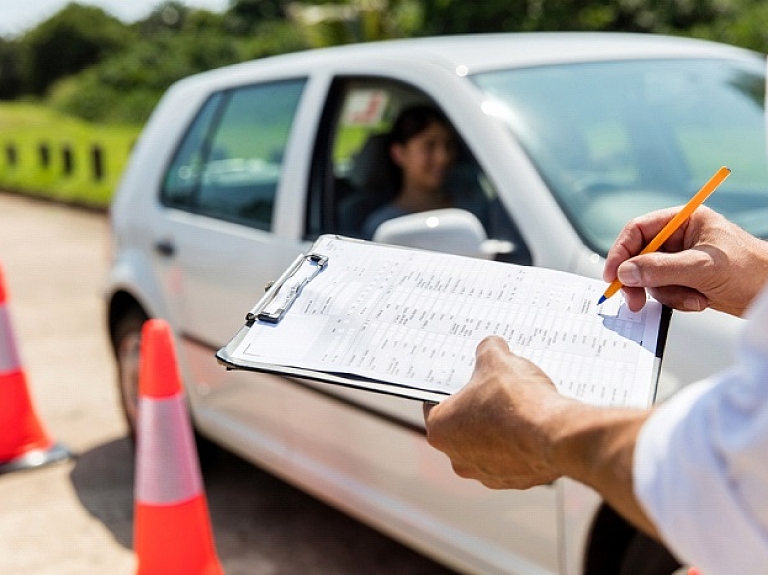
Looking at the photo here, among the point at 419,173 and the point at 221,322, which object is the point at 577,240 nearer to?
the point at 419,173

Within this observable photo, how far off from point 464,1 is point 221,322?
19.4 metres

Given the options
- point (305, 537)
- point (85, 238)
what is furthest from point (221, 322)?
point (85, 238)

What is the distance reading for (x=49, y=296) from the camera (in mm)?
7996

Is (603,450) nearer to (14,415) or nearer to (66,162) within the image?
(14,415)

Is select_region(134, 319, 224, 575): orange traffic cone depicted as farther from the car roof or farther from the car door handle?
the car roof

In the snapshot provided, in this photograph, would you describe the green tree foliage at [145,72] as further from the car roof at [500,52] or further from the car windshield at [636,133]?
the car windshield at [636,133]

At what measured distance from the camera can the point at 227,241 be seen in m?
3.55

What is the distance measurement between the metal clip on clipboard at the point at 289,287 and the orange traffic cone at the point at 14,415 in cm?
300

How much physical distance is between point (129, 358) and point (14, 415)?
0.55 m

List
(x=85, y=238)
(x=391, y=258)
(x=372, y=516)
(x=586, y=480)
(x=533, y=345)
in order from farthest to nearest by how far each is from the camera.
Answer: (x=85, y=238)
(x=372, y=516)
(x=391, y=258)
(x=533, y=345)
(x=586, y=480)

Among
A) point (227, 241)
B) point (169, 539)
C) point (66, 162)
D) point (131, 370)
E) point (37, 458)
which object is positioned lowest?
point (66, 162)

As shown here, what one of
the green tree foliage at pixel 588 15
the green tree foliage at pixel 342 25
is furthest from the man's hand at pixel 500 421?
the green tree foliage at pixel 588 15

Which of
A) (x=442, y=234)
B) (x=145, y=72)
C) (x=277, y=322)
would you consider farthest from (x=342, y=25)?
(x=145, y=72)

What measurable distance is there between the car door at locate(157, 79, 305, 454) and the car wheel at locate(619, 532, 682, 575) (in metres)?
1.28
